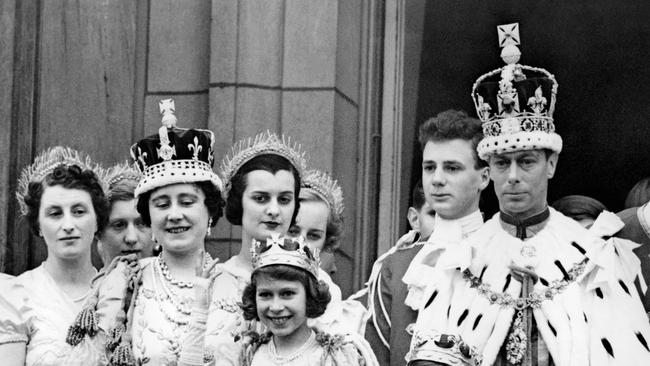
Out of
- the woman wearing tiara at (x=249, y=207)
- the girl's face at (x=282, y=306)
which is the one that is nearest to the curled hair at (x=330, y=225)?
the woman wearing tiara at (x=249, y=207)

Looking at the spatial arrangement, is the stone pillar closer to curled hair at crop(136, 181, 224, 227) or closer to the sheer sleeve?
curled hair at crop(136, 181, 224, 227)

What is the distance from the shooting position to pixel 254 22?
11984 mm

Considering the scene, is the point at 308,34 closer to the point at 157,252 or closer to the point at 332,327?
the point at 157,252

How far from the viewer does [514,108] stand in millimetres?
9430

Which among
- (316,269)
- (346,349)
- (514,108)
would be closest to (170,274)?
(316,269)

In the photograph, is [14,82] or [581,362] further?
[14,82]

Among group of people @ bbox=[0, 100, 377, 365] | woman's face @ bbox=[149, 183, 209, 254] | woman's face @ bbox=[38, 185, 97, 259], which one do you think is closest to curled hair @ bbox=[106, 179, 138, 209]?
group of people @ bbox=[0, 100, 377, 365]

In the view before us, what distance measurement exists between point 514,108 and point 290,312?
1.40 metres

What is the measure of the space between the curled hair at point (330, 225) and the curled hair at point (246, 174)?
69 centimetres

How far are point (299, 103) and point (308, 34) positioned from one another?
0.43 meters

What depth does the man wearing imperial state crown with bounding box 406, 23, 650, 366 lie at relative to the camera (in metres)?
8.98

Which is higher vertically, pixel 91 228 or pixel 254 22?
pixel 254 22

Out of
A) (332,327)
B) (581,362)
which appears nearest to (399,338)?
(332,327)

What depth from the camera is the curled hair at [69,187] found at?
1012 centimetres
